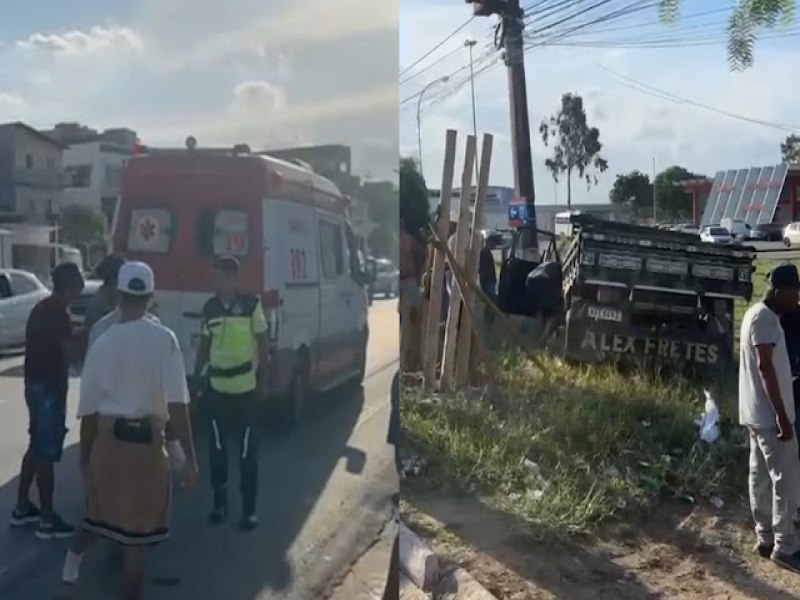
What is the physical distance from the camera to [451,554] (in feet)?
16.9

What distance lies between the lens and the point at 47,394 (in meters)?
1.48

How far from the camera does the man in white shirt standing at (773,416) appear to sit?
206 inches

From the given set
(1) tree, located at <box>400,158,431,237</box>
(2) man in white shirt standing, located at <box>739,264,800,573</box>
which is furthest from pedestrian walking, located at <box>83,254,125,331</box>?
(2) man in white shirt standing, located at <box>739,264,800,573</box>

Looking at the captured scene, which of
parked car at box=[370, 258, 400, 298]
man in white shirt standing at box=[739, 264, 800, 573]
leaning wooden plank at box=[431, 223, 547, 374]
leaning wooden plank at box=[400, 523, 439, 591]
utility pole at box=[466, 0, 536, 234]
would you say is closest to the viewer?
parked car at box=[370, 258, 400, 298]

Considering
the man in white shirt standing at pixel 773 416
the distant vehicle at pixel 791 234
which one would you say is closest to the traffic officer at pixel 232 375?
the man in white shirt standing at pixel 773 416

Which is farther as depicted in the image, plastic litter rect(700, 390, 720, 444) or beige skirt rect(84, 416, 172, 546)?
plastic litter rect(700, 390, 720, 444)

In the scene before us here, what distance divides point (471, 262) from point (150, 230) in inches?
262

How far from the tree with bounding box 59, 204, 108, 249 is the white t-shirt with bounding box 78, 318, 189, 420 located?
0.44ft

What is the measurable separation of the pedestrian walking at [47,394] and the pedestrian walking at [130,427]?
34mm

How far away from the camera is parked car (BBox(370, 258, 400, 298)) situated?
5.86 ft

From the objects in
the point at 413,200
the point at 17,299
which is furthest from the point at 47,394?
the point at 413,200

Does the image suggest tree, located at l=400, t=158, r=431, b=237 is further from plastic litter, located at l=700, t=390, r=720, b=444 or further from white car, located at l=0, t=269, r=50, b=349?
plastic litter, located at l=700, t=390, r=720, b=444

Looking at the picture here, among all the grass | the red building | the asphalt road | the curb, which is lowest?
the curb

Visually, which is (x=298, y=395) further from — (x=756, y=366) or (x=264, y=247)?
(x=756, y=366)
